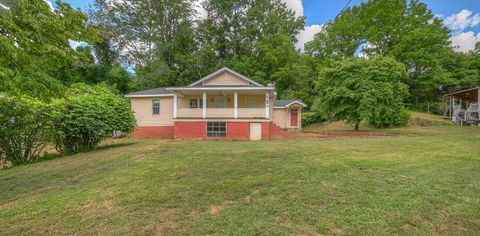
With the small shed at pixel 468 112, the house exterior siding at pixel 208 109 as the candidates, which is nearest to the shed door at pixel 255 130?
the house exterior siding at pixel 208 109

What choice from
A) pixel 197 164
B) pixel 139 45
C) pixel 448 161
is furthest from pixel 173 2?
pixel 448 161

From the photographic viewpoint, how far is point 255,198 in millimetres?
4262

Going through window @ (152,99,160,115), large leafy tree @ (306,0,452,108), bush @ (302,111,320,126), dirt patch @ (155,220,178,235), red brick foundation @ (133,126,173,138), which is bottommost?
dirt patch @ (155,220,178,235)

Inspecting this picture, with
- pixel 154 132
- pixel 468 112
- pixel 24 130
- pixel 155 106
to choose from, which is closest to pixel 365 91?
pixel 468 112

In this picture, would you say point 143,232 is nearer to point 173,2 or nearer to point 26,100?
point 26,100

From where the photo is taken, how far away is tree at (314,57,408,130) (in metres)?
16.1

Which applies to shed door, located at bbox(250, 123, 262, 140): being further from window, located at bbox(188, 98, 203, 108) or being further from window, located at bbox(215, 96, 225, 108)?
window, located at bbox(188, 98, 203, 108)

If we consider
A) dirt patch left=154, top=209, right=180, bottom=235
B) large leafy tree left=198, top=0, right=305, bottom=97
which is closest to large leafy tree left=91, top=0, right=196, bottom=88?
large leafy tree left=198, top=0, right=305, bottom=97

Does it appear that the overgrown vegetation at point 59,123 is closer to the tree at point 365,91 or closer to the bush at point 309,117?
the tree at point 365,91

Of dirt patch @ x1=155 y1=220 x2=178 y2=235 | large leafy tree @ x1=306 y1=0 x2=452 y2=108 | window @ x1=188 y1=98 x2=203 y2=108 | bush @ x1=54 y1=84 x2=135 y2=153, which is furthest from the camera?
large leafy tree @ x1=306 y1=0 x2=452 y2=108

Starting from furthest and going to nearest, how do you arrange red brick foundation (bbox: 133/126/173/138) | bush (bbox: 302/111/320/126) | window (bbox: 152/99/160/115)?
bush (bbox: 302/111/320/126) < window (bbox: 152/99/160/115) < red brick foundation (bbox: 133/126/173/138)

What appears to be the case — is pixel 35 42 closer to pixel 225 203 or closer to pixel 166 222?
pixel 166 222

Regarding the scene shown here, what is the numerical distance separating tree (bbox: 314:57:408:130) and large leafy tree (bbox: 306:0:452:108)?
10788mm

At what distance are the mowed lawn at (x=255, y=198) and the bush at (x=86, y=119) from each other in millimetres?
3915
